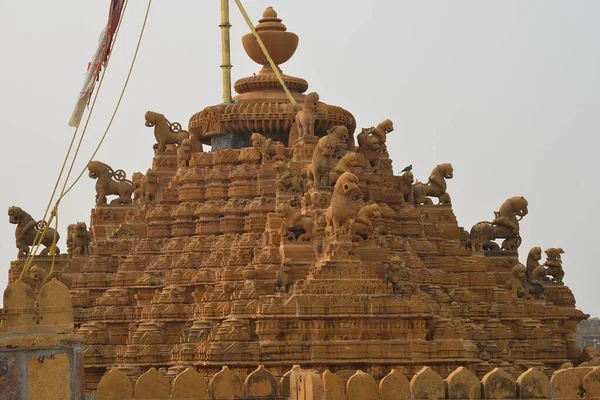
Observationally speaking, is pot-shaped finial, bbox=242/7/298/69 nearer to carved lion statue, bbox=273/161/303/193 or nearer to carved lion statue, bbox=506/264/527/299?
carved lion statue, bbox=273/161/303/193

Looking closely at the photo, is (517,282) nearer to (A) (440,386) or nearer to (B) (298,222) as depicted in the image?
(B) (298,222)

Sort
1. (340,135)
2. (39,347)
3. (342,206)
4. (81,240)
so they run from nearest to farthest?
(39,347) → (342,206) → (340,135) → (81,240)

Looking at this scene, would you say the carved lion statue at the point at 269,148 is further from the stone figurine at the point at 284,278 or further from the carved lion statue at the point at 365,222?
the stone figurine at the point at 284,278

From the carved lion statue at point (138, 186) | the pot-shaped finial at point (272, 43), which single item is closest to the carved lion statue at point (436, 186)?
the pot-shaped finial at point (272, 43)

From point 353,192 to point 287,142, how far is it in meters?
9.89

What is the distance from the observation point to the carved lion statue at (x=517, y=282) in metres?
72.4

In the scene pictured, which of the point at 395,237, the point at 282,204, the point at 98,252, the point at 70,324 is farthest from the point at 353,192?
the point at 70,324

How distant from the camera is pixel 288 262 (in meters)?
61.5

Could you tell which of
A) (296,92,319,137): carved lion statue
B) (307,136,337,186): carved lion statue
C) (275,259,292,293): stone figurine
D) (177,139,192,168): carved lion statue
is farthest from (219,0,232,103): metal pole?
(275,259,292,293): stone figurine

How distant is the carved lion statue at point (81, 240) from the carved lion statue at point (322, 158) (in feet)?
39.7

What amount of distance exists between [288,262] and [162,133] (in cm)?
1293

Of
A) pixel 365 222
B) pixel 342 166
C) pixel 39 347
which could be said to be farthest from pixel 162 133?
pixel 39 347

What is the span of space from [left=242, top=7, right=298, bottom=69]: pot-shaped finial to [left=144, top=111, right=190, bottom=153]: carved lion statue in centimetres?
320

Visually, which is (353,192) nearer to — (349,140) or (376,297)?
(376,297)
